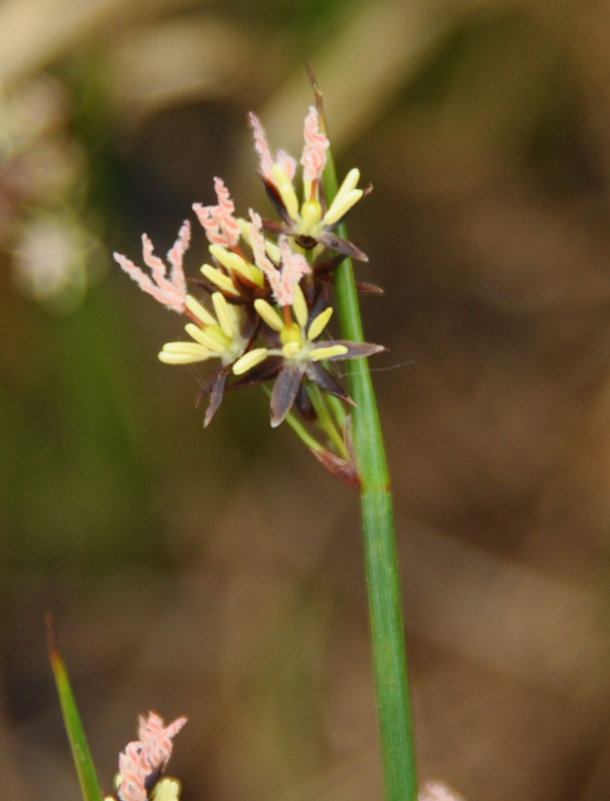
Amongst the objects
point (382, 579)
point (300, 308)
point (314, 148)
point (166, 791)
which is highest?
point (314, 148)

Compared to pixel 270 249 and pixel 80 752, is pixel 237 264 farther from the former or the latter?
pixel 80 752

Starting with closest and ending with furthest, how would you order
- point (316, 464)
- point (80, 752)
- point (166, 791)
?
point (80, 752), point (166, 791), point (316, 464)

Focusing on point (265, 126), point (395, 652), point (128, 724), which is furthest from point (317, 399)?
point (128, 724)

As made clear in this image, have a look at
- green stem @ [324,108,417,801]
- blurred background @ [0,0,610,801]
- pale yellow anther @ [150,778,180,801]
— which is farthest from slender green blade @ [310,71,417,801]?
blurred background @ [0,0,610,801]

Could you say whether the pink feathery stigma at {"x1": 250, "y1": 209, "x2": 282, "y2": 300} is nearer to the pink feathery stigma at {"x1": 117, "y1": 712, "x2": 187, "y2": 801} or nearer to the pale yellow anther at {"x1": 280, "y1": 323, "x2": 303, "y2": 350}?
the pale yellow anther at {"x1": 280, "y1": 323, "x2": 303, "y2": 350}

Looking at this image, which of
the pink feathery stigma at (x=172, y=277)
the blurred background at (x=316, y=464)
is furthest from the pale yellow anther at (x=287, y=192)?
the blurred background at (x=316, y=464)

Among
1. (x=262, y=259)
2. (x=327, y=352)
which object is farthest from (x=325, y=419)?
(x=262, y=259)

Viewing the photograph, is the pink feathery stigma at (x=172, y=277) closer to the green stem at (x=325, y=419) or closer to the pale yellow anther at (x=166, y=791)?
the green stem at (x=325, y=419)
